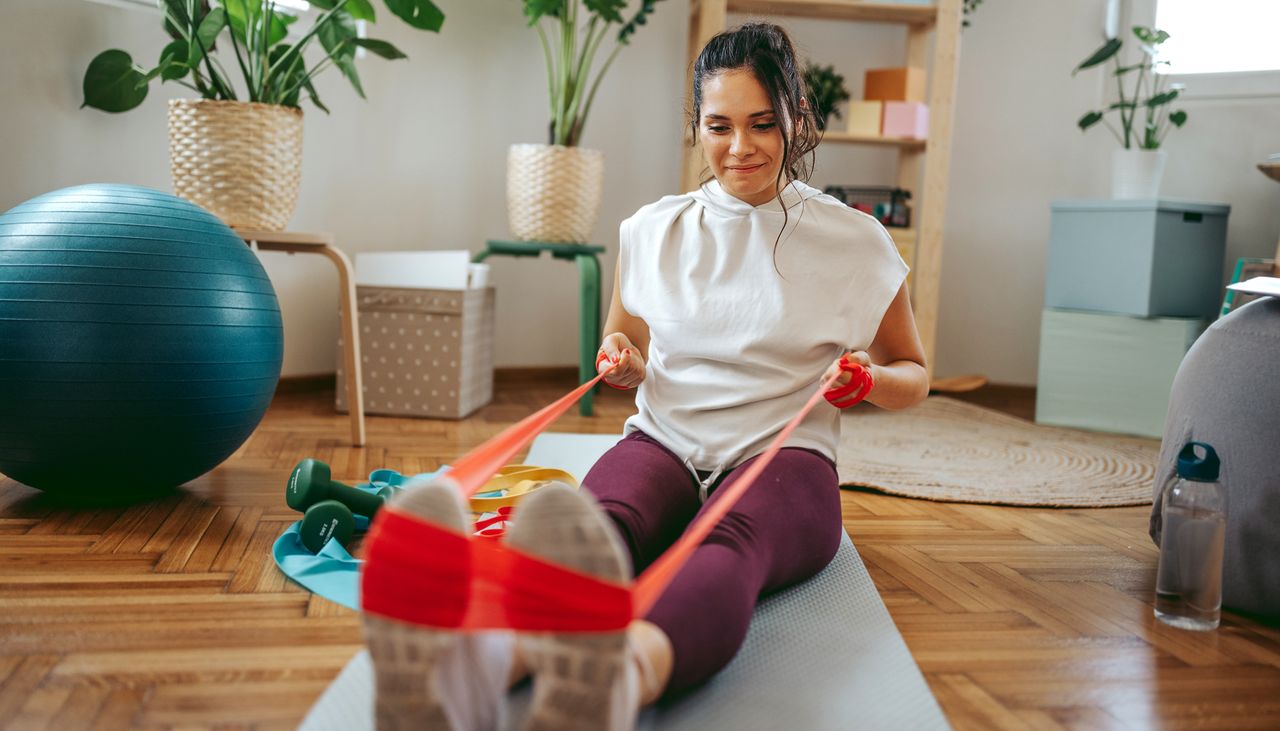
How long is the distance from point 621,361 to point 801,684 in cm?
51

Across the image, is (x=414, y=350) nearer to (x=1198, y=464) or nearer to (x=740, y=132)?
(x=740, y=132)

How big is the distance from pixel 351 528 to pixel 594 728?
816 mm

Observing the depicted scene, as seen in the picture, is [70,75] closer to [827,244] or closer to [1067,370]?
[827,244]

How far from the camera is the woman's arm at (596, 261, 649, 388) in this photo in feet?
4.62

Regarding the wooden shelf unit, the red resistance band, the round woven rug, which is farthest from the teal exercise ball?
the wooden shelf unit

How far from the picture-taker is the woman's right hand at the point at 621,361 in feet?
4.58

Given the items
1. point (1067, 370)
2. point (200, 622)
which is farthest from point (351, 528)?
point (1067, 370)

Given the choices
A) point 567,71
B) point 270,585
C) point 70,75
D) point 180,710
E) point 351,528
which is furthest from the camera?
point 567,71

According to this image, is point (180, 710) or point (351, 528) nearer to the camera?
point (180, 710)

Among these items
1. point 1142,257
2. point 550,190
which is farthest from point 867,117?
point 550,190

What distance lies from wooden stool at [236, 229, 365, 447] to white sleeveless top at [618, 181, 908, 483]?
0.97 meters

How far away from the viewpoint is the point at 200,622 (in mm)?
1195

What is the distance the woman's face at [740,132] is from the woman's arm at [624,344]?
0.24m

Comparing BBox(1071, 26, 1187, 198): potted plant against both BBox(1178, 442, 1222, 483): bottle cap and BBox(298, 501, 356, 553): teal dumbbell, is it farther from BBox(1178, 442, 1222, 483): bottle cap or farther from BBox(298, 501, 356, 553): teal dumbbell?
BBox(298, 501, 356, 553): teal dumbbell
